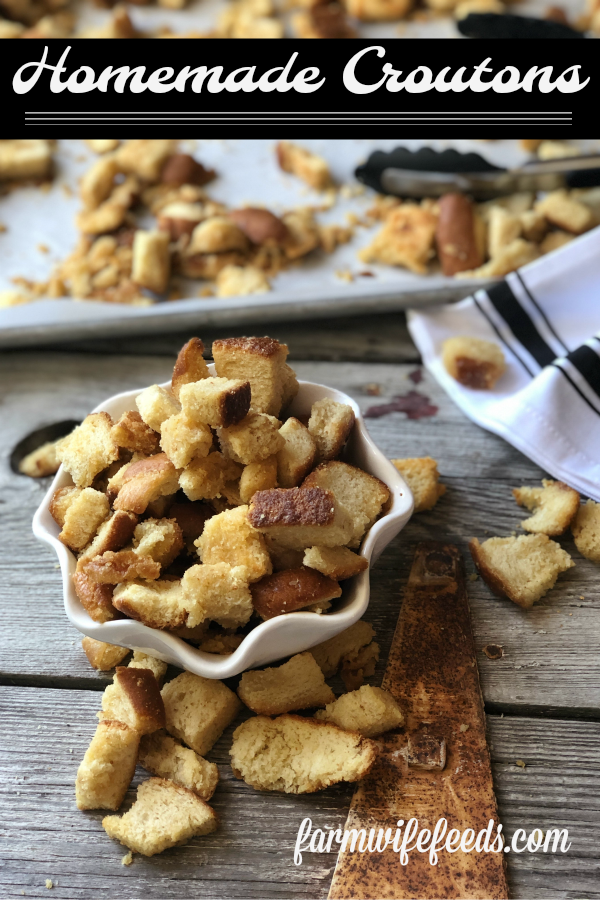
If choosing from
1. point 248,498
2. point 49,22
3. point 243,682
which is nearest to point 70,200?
point 49,22

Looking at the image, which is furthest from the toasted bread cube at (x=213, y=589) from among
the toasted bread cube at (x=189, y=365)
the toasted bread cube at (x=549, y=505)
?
the toasted bread cube at (x=549, y=505)

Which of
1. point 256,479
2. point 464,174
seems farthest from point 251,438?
point 464,174

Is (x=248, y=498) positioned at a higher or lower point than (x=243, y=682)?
higher

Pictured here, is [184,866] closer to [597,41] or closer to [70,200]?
[70,200]

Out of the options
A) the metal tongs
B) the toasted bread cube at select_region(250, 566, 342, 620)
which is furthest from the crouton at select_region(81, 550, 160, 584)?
the metal tongs

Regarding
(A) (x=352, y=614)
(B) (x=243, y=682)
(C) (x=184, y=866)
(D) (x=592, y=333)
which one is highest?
(D) (x=592, y=333)

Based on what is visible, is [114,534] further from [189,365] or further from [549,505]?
[549,505]

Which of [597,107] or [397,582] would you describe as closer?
[397,582]
